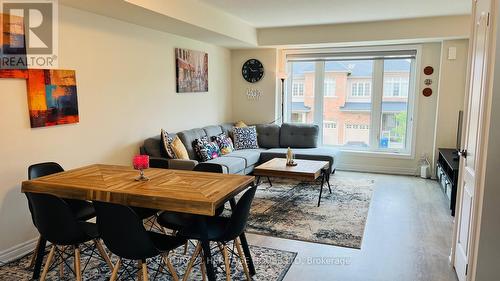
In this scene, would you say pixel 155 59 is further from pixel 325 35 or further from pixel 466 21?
pixel 466 21

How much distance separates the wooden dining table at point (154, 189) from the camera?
220 centimetres

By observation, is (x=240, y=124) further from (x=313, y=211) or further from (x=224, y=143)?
(x=313, y=211)

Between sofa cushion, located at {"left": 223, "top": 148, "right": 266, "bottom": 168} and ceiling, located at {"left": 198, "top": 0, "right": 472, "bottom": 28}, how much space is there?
1.99m

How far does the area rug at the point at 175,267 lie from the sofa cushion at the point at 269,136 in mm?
3360

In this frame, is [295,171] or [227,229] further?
[295,171]

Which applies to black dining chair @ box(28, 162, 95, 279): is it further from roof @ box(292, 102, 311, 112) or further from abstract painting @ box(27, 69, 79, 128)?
roof @ box(292, 102, 311, 112)

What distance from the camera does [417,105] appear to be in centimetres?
602

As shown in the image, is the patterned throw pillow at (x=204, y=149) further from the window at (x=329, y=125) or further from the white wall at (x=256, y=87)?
the window at (x=329, y=125)

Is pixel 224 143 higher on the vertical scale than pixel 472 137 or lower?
lower

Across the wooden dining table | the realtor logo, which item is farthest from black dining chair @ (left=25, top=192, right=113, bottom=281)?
the realtor logo

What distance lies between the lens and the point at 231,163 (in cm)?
488

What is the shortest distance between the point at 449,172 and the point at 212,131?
3.33 m

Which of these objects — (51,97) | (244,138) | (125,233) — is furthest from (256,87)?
(125,233)

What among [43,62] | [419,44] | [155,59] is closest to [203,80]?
[155,59]
